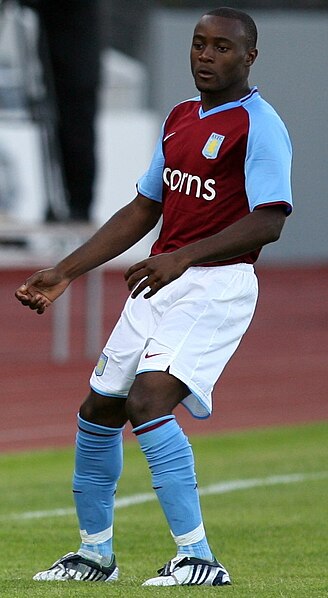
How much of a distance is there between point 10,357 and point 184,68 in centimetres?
1351

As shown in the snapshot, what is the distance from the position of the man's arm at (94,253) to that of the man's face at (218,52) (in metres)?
0.68

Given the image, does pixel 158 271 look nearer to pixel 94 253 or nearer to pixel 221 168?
pixel 221 168

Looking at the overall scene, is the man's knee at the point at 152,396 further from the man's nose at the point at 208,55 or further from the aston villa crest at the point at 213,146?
the man's nose at the point at 208,55

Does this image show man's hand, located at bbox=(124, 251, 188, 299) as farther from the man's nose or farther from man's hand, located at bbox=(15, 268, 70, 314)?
the man's nose

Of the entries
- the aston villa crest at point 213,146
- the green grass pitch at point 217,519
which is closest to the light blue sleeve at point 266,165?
the aston villa crest at point 213,146

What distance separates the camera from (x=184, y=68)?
3138cm

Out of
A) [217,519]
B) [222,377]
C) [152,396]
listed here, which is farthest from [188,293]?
[222,377]

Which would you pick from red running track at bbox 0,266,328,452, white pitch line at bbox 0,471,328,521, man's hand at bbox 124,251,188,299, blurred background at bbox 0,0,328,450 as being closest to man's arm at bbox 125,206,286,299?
man's hand at bbox 124,251,188,299

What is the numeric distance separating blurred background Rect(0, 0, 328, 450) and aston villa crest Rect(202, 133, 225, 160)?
840 centimetres

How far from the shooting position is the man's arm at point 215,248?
17.7ft

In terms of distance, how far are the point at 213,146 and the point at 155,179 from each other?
0.47m

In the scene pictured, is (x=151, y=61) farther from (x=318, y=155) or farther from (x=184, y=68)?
(x=318, y=155)

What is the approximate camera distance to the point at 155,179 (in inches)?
234

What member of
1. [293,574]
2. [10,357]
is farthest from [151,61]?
[293,574]
